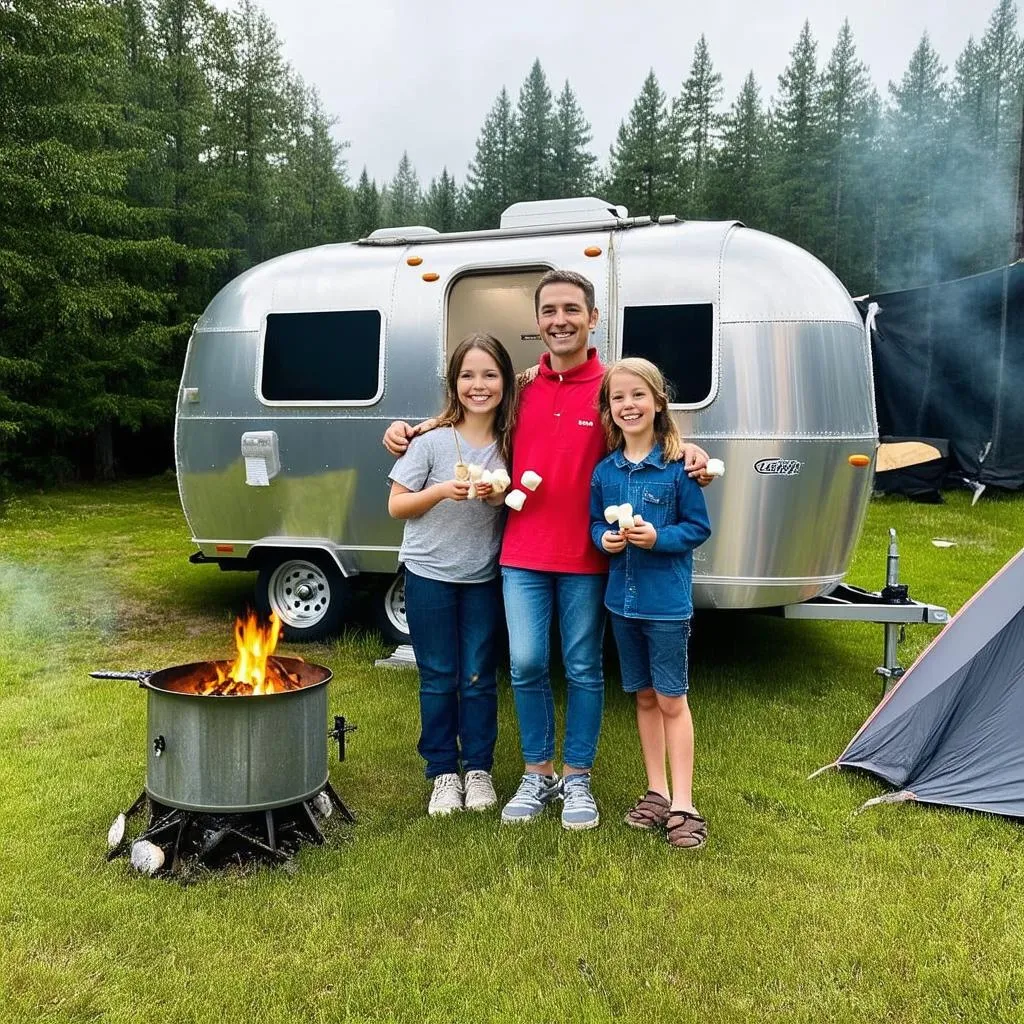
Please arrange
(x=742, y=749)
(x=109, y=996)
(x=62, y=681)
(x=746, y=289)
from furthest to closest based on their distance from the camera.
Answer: (x=62, y=681)
(x=746, y=289)
(x=742, y=749)
(x=109, y=996)

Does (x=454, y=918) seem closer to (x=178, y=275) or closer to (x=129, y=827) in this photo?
(x=129, y=827)

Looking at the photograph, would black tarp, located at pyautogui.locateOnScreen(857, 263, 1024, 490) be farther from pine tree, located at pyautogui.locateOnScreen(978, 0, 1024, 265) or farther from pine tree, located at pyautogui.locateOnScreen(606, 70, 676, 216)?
pine tree, located at pyautogui.locateOnScreen(606, 70, 676, 216)

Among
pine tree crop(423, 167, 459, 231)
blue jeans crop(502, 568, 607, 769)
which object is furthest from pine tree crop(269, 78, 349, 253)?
blue jeans crop(502, 568, 607, 769)

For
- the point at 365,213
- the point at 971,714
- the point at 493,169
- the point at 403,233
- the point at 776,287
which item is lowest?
the point at 971,714

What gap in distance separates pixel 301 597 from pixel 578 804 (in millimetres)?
3378

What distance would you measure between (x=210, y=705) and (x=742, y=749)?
254 cm

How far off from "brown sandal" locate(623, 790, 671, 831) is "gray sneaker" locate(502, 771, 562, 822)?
31 centimetres

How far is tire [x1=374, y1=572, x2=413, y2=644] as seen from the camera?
20.2ft

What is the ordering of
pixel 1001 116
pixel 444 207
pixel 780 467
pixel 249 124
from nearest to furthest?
pixel 780 467 < pixel 249 124 < pixel 1001 116 < pixel 444 207

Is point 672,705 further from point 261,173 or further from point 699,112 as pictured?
point 699,112

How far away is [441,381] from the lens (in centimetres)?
557

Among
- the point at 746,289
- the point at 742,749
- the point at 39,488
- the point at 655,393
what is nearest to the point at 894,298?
Answer: the point at 746,289

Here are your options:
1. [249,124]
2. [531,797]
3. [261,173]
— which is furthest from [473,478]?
[249,124]

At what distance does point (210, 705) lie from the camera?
10.2ft
